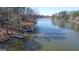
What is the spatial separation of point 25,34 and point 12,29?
6.1 inches

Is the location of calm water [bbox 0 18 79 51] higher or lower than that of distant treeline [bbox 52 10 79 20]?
lower

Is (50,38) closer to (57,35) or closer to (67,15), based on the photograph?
(57,35)

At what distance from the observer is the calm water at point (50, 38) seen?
2.53m

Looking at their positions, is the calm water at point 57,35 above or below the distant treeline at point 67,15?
below

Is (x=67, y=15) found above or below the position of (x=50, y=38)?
above

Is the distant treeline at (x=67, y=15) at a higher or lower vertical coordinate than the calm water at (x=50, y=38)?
higher

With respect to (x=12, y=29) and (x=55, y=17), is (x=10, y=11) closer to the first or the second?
(x=12, y=29)

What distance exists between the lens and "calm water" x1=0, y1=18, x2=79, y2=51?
2.53 metres

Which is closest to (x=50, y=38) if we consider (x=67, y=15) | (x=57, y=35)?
(x=57, y=35)

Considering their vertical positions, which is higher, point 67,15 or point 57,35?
point 67,15

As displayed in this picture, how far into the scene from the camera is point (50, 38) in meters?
2.54
